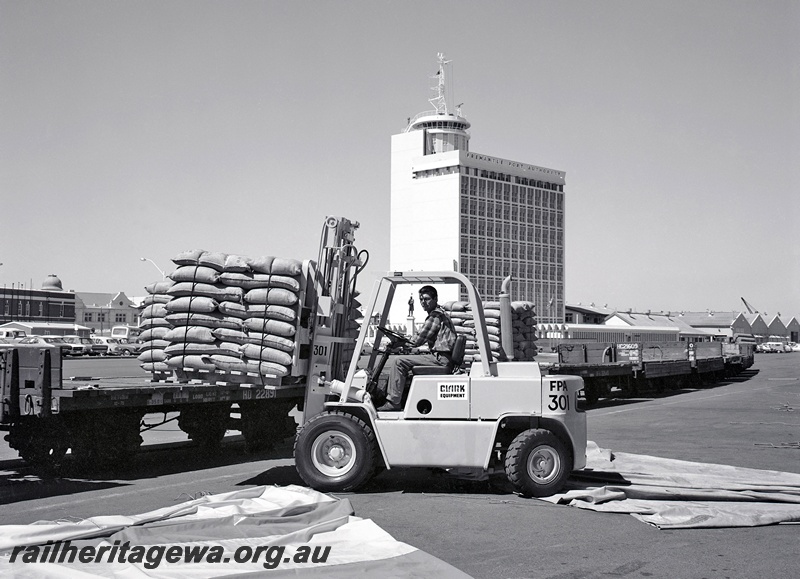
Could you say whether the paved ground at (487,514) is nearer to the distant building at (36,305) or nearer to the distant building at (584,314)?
the distant building at (36,305)

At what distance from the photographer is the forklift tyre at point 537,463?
8.54 meters

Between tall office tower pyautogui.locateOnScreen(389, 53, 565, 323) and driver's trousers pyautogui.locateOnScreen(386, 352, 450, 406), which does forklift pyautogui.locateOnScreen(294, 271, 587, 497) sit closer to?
driver's trousers pyautogui.locateOnScreen(386, 352, 450, 406)

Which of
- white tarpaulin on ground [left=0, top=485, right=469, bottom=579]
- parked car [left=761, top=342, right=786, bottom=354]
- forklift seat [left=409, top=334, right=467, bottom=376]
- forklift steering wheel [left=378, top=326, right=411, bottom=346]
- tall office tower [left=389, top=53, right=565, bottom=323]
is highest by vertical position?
tall office tower [left=389, top=53, right=565, bottom=323]


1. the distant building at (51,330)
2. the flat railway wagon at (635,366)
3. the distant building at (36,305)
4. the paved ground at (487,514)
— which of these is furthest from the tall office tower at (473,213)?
the paved ground at (487,514)

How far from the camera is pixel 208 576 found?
5613 mm

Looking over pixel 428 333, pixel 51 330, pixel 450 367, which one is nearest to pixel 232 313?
pixel 428 333

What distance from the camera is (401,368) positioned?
8938 mm

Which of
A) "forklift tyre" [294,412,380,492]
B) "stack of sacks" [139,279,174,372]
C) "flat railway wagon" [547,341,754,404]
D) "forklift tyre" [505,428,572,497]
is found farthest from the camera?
"flat railway wagon" [547,341,754,404]

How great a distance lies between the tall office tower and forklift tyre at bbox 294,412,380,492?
480 feet

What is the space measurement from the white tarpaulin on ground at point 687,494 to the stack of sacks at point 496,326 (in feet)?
27.8

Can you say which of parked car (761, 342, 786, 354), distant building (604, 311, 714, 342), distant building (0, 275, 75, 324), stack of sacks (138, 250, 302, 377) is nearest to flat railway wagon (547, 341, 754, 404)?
stack of sacks (138, 250, 302, 377)

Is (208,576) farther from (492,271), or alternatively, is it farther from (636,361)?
(492,271)

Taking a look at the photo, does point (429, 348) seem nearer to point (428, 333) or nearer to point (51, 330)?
point (428, 333)

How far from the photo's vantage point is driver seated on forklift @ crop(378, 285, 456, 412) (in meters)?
8.95
